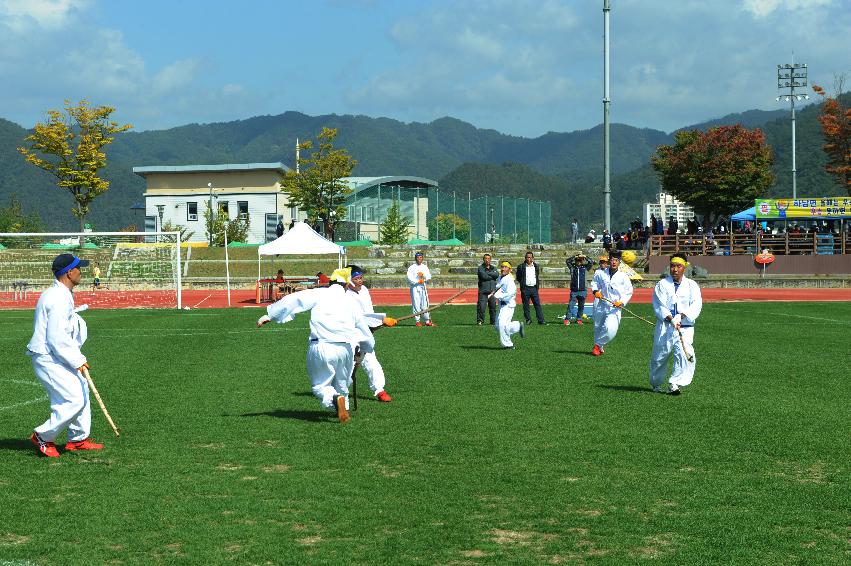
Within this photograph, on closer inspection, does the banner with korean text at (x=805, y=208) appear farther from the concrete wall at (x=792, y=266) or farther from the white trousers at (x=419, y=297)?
the white trousers at (x=419, y=297)

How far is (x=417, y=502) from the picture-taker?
8.52 meters

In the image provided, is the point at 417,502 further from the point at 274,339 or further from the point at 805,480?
the point at 274,339

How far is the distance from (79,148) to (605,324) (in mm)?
49669

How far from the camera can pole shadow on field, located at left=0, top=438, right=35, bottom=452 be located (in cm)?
1103

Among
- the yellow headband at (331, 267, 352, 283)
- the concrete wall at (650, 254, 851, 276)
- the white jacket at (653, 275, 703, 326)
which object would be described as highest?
the yellow headband at (331, 267, 352, 283)

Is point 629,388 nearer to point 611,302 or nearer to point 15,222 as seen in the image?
point 611,302

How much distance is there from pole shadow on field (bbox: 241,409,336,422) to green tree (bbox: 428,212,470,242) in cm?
7404

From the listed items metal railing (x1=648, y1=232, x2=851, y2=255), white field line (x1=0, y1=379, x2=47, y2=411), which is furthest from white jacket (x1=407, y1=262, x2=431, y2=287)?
metal railing (x1=648, y1=232, x2=851, y2=255)

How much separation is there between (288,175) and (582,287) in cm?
4631

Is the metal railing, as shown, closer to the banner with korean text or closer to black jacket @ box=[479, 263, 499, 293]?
the banner with korean text

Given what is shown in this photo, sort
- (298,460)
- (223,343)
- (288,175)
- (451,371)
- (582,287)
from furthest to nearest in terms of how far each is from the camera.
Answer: (288,175) → (582,287) → (223,343) → (451,371) → (298,460)

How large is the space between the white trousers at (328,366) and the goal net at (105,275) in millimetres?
27584

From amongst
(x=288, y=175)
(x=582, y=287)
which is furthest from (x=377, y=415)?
(x=288, y=175)

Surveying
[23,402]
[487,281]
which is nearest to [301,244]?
[487,281]
